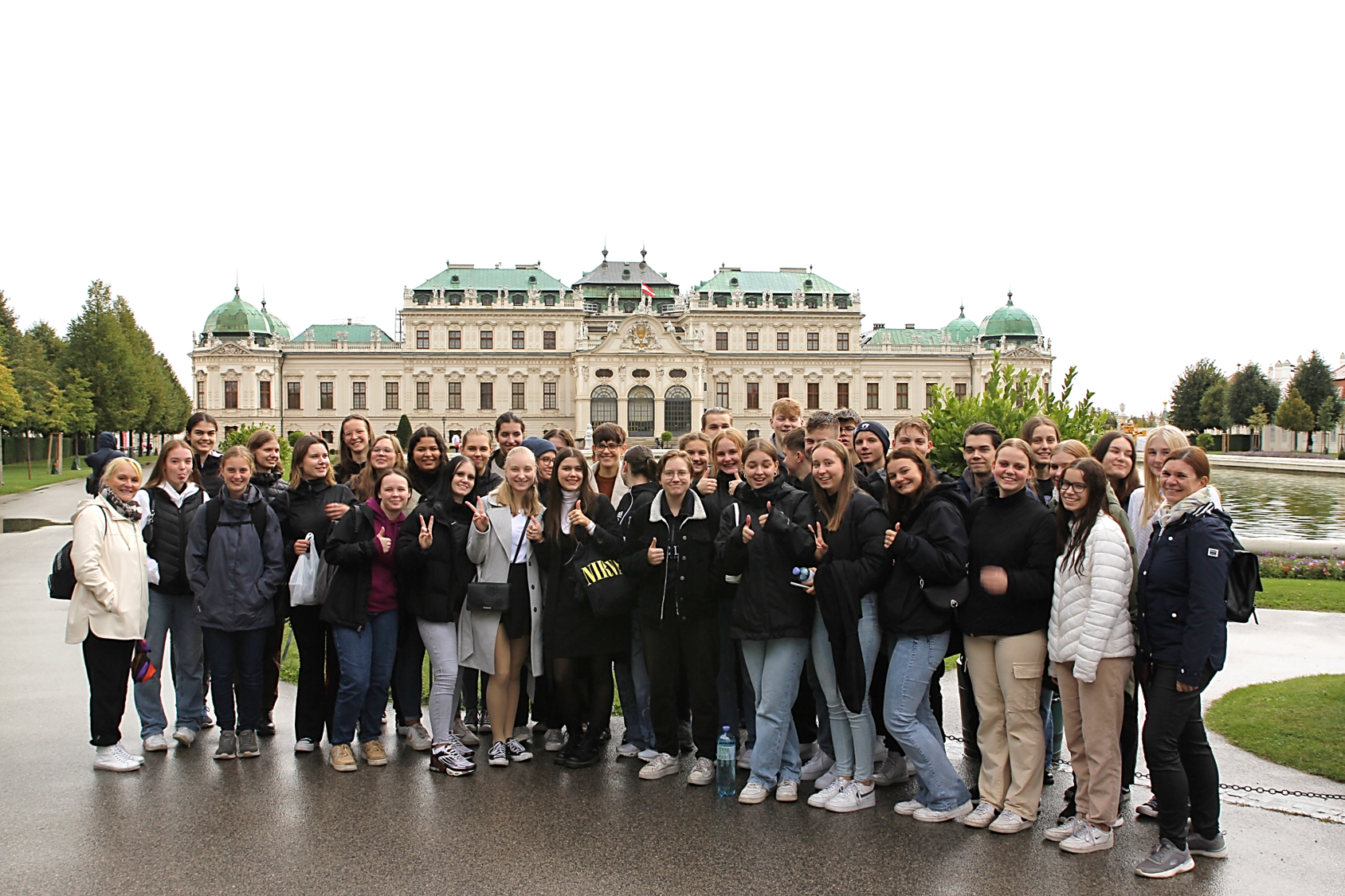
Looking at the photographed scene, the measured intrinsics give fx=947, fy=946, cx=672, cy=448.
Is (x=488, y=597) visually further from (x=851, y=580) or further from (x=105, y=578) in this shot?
(x=105, y=578)

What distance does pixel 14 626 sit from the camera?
10.9m

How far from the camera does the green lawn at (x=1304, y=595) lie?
12109mm

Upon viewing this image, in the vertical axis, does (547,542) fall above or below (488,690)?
above

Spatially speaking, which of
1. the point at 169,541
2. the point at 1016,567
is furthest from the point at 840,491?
the point at 169,541

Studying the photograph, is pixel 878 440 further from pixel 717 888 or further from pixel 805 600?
pixel 717 888

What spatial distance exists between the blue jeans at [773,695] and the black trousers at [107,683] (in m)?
4.38

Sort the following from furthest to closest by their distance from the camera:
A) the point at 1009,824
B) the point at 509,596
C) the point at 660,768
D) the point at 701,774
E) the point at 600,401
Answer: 1. the point at 600,401
2. the point at 509,596
3. the point at 660,768
4. the point at 701,774
5. the point at 1009,824

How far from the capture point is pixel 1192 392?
8138cm

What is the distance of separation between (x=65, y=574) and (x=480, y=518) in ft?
9.49

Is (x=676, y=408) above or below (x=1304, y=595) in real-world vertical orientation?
above

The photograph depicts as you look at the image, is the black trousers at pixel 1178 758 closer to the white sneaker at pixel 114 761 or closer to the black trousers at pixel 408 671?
the black trousers at pixel 408 671

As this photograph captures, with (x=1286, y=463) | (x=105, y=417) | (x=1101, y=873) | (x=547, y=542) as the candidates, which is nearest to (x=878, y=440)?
(x=547, y=542)

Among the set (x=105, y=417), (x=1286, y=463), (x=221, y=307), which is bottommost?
(x=1286, y=463)

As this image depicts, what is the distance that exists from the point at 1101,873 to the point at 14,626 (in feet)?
37.6
